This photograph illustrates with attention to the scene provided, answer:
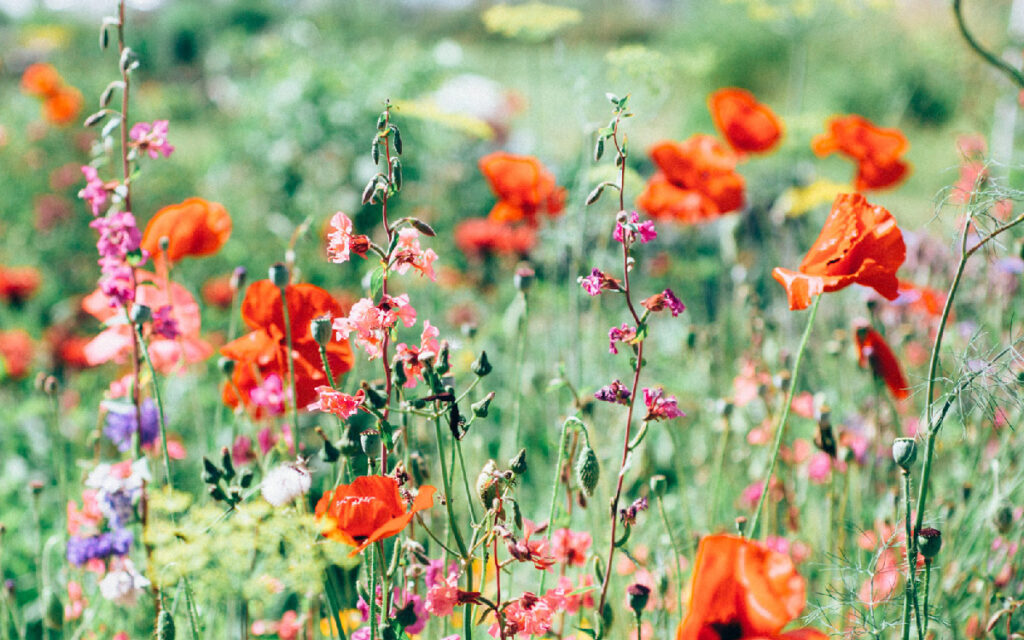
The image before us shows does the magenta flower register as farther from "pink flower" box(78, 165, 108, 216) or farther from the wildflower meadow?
"pink flower" box(78, 165, 108, 216)

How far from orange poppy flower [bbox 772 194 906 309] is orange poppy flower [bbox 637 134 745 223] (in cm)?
70

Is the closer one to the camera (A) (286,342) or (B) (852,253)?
(B) (852,253)

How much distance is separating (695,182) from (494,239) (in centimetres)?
130

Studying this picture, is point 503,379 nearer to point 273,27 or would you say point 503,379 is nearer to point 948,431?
point 948,431

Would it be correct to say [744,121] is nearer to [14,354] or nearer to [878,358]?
[878,358]

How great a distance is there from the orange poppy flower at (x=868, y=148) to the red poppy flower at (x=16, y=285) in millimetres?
2286

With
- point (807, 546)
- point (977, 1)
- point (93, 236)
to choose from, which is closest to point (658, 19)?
point (977, 1)

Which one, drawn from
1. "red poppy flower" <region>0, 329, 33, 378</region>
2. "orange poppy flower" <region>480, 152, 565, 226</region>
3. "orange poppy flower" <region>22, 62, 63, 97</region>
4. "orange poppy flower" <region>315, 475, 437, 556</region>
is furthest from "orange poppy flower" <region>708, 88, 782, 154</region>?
"orange poppy flower" <region>22, 62, 63, 97</region>

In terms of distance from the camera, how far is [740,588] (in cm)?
63

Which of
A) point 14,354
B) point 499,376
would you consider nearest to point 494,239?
point 499,376

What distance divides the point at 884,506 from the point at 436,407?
954mm

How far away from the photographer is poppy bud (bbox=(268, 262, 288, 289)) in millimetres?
893

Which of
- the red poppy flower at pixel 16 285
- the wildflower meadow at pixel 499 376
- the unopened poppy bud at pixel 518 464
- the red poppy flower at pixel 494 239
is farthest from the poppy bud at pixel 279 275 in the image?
the red poppy flower at pixel 16 285

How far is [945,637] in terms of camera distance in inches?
38.6
